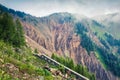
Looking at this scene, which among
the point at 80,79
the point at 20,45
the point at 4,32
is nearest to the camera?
the point at 4,32

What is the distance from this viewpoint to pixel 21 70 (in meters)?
55.0

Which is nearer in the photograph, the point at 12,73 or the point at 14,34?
the point at 12,73

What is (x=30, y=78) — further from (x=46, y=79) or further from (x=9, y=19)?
(x=9, y=19)

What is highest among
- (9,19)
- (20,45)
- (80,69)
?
(9,19)

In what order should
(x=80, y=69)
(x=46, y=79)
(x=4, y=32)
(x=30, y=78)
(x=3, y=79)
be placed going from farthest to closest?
(x=80, y=69), (x=4, y=32), (x=46, y=79), (x=30, y=78), (x=3, y=79)

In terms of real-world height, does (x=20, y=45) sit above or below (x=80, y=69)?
above

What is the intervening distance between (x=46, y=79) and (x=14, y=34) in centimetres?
4898

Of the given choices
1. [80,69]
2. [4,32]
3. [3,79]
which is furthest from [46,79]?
[80,69]

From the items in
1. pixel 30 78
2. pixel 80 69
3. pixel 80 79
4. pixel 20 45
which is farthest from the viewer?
pixel 80 69

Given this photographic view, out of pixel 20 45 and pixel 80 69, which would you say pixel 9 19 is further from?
pixel 80 69

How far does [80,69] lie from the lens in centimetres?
14862

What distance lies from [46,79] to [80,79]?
2794 inches

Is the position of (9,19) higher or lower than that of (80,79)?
higher

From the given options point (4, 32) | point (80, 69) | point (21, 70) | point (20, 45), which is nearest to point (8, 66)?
point (21, 70)
